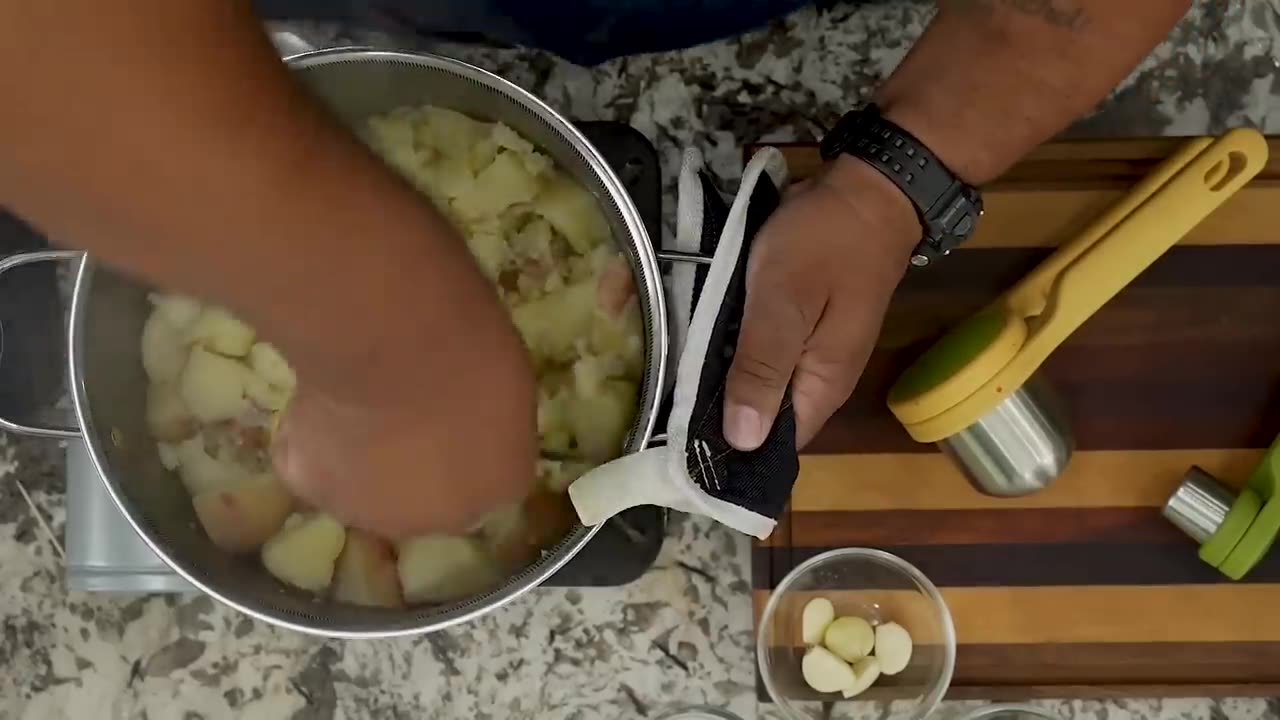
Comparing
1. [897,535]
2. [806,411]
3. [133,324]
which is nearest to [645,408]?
[806,411]

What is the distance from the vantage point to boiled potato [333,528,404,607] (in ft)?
1.85

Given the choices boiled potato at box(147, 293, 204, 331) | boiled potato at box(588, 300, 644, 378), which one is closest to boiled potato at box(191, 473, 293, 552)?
boiled potato at box(147, 293, 204, 331)

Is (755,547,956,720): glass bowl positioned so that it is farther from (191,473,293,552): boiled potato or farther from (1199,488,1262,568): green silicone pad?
(191,473,293,552): boiled potato

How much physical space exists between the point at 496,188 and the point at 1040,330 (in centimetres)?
34

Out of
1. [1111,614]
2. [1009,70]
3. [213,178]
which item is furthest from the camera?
[1111,614]

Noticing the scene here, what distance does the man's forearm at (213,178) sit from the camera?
0.72 ft

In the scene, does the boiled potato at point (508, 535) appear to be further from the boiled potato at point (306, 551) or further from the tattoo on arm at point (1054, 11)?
the tattoo on arm at point (1054, 11)

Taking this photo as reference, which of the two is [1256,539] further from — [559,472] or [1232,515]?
[559,472]

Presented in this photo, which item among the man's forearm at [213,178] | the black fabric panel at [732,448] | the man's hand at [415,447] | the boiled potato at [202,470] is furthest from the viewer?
the boiled potato at [202,470]

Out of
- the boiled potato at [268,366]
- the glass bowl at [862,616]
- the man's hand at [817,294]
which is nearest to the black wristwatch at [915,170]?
the man's hand at [817,294]

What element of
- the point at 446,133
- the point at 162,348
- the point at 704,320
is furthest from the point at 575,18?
the point at 162,348

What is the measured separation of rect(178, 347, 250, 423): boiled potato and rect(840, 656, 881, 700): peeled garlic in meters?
0.41

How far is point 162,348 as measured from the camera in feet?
1.98

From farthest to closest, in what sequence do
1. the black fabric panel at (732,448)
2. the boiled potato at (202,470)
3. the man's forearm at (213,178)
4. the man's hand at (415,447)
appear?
the boiled potato at (202,470) → the black fabric panel at (732,448) → the man's hand at (415,447) → the man's forearm at (213,178)
